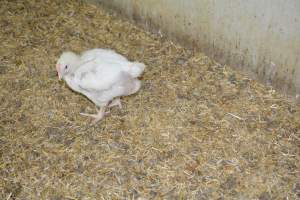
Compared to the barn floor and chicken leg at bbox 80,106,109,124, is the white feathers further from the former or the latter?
the barn floor

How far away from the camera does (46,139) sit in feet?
12.5

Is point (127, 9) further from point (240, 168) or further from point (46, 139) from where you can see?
point (240, 168)

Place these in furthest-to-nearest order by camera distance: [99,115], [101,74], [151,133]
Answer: [99,115] → [151,133] → [101,74]

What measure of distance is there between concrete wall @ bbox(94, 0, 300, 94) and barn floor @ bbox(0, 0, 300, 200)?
14 centimetres

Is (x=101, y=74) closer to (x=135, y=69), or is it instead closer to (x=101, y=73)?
(x=101, y=73)

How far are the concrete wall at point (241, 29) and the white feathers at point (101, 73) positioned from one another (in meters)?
0.94

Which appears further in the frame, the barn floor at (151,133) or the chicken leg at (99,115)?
the chicken leg at (99,115)

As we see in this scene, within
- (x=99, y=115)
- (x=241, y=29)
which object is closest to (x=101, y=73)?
(x=99, y=115)

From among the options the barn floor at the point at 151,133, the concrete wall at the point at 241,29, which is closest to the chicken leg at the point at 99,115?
the barn floor at the point at 151,133

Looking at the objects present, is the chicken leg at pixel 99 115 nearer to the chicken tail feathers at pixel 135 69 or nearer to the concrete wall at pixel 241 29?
the chicken tail feathers at pixel 135 69

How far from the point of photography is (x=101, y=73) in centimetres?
347

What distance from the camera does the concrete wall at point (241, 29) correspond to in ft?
11.7

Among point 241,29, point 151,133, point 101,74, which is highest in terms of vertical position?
point 241,29

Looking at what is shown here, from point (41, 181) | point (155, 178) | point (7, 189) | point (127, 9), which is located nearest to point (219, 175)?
point (155, 178)
